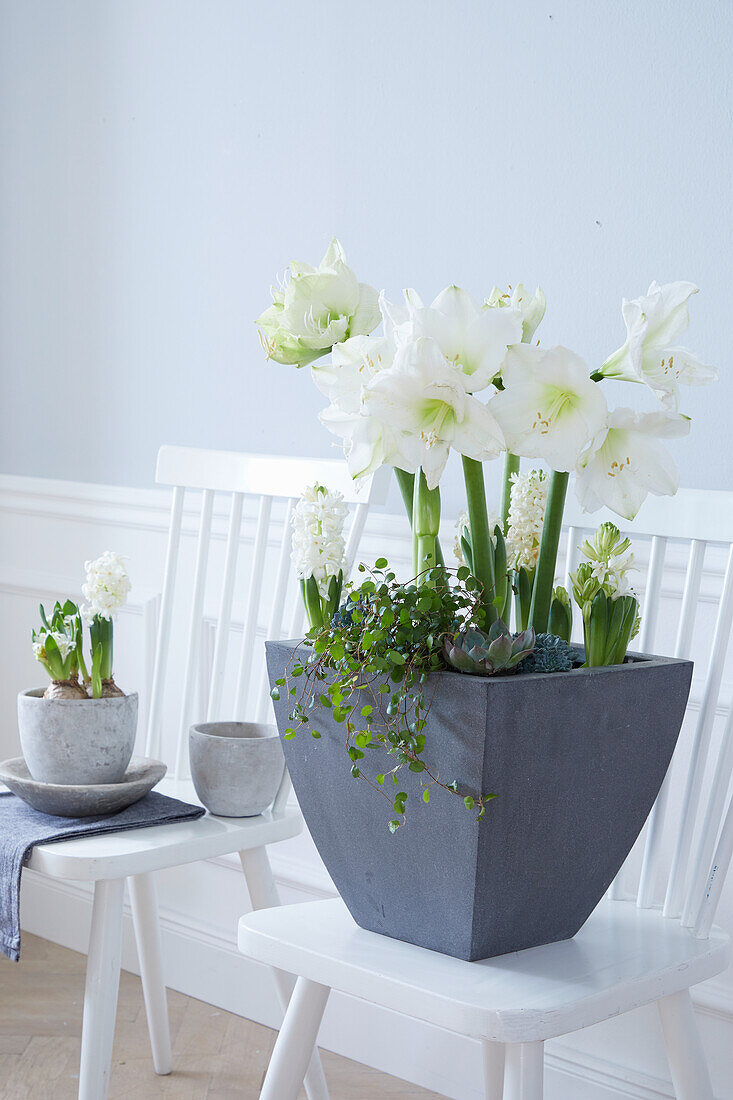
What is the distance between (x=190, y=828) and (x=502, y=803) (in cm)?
54

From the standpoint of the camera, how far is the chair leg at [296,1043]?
39.4 inches

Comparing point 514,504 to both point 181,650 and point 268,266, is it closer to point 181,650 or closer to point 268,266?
point 268,266

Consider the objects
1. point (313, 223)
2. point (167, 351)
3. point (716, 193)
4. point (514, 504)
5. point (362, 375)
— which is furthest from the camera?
point (167, 351)

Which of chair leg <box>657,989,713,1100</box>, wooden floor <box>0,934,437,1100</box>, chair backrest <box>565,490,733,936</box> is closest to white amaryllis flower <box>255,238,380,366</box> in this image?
chair backrest <box>565,490,733,936</box>

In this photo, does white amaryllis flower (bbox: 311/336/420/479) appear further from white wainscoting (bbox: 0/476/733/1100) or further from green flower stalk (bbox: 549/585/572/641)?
white wainscoting (bbox: 0/476/733/1100)

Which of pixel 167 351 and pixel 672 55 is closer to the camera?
pixel 672 55

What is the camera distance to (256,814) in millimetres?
1380

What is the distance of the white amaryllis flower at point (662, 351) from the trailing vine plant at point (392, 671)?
205mm

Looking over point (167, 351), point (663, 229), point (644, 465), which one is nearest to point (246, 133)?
point (167, 351)

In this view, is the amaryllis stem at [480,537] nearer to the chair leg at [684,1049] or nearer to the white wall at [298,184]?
the chair leg at [684,1049]

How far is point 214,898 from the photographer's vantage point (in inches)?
76.9

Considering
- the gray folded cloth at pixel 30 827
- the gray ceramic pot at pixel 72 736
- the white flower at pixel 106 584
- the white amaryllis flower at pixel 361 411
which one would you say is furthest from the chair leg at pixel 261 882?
the white amaryllis flower at pixel 361 411

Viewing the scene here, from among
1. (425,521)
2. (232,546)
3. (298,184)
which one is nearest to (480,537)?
(425,521)

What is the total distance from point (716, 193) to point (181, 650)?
3.62 feet
